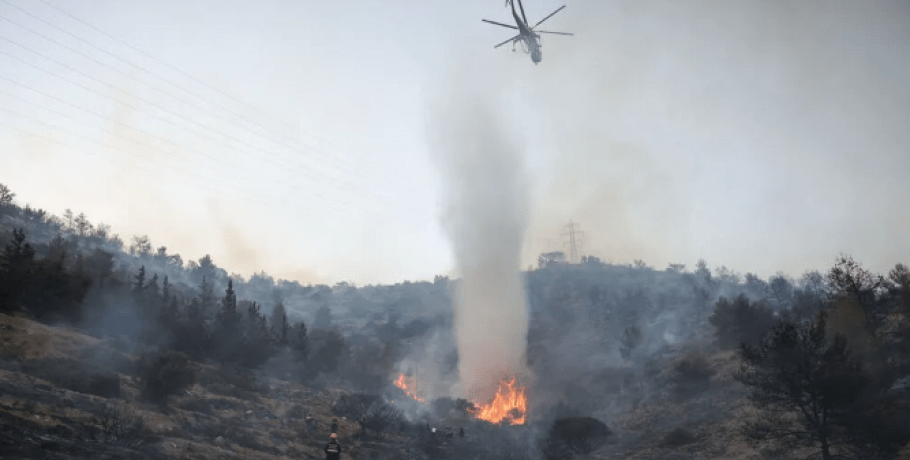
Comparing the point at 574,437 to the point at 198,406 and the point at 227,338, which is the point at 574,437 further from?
the point at 227,338

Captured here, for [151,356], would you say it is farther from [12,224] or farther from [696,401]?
[12,224]

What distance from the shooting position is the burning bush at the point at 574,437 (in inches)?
1455

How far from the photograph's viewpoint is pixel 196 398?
29.6m

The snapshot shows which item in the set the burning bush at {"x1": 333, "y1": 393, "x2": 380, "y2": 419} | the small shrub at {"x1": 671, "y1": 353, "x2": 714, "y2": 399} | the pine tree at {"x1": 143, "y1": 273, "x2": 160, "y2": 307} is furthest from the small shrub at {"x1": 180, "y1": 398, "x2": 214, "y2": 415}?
the small shrub at {"x1": 671, "y1": 353, "x2": 714, "y2": 399}

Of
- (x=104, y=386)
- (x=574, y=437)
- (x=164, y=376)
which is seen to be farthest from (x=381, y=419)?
(x=104, y=386)

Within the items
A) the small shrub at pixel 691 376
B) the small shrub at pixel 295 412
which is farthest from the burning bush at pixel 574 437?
the small shrub at pixel 295 412

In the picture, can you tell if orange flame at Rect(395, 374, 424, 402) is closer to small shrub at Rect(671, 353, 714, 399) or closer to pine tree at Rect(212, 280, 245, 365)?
pine tree at Rect(212, 280, 245, 365)

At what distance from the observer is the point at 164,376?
2841cm

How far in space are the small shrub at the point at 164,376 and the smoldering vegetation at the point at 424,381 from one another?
0.10 meters

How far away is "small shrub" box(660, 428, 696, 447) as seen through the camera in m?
34.1

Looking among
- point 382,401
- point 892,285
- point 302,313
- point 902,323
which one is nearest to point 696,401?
point 902,323

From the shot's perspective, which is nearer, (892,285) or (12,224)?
(892,285)

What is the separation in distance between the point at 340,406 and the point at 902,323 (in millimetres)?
37500

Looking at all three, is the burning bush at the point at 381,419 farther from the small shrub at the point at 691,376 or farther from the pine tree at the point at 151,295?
the small shrub at the point at 691,376
